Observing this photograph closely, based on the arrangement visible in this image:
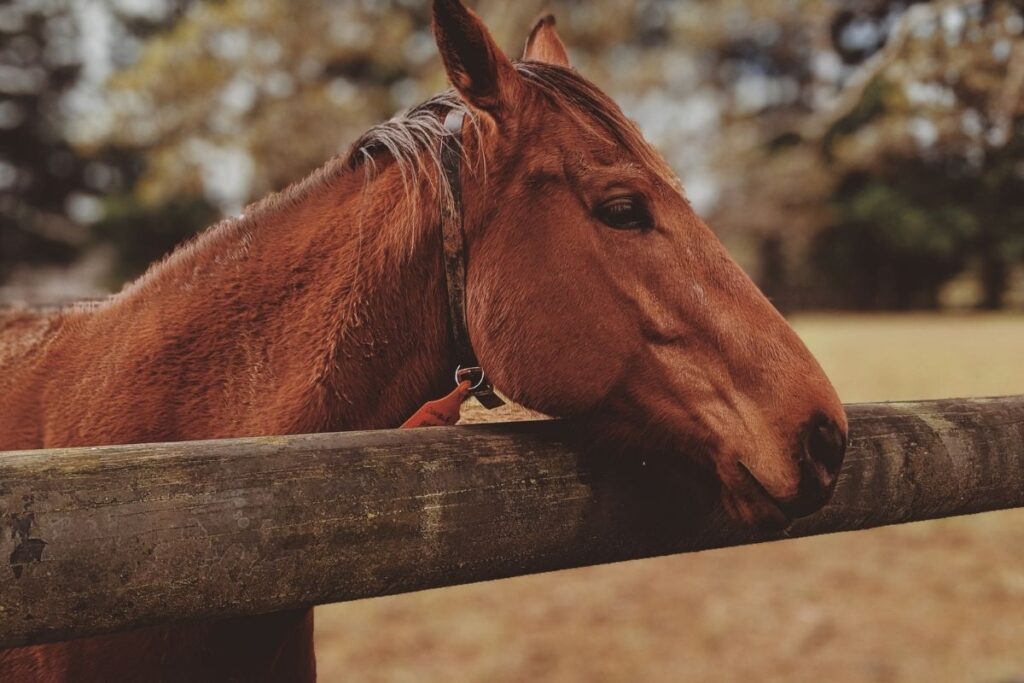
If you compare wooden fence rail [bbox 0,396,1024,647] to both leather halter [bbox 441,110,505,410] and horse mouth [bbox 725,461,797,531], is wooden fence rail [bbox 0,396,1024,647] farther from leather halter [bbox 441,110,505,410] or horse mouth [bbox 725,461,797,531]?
leather halter [bbox 441,110,505,410]

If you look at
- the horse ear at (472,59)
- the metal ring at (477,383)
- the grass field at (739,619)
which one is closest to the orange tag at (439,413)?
the metal ring at (477,383)

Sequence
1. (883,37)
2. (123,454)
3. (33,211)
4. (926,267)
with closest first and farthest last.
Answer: (123,454)
(883,37)
(926,267)
(33,211)

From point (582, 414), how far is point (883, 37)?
22.6 feet

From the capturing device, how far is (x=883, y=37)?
6969mm

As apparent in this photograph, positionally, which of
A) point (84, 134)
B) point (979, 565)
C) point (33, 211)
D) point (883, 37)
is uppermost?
point (33, 211)

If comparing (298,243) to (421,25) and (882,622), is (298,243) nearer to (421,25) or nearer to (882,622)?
(882,622)

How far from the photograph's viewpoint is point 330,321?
69.7 inches

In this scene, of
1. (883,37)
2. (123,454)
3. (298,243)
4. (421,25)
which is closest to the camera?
(123,454)

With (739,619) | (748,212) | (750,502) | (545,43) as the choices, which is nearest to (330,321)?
(750,502)

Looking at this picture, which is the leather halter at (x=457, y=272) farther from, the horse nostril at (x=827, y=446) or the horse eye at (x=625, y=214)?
the horse nostril at (x=827, y=446)

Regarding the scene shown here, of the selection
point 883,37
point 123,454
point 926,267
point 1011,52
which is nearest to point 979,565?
point 1011,52

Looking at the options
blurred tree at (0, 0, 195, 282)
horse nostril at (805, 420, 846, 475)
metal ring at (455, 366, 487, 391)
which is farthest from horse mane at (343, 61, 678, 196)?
blurred tree at (0, 0, 195, 282)

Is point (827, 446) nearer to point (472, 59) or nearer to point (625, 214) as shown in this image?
point (625, 214)

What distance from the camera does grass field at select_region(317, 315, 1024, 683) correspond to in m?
4.12
